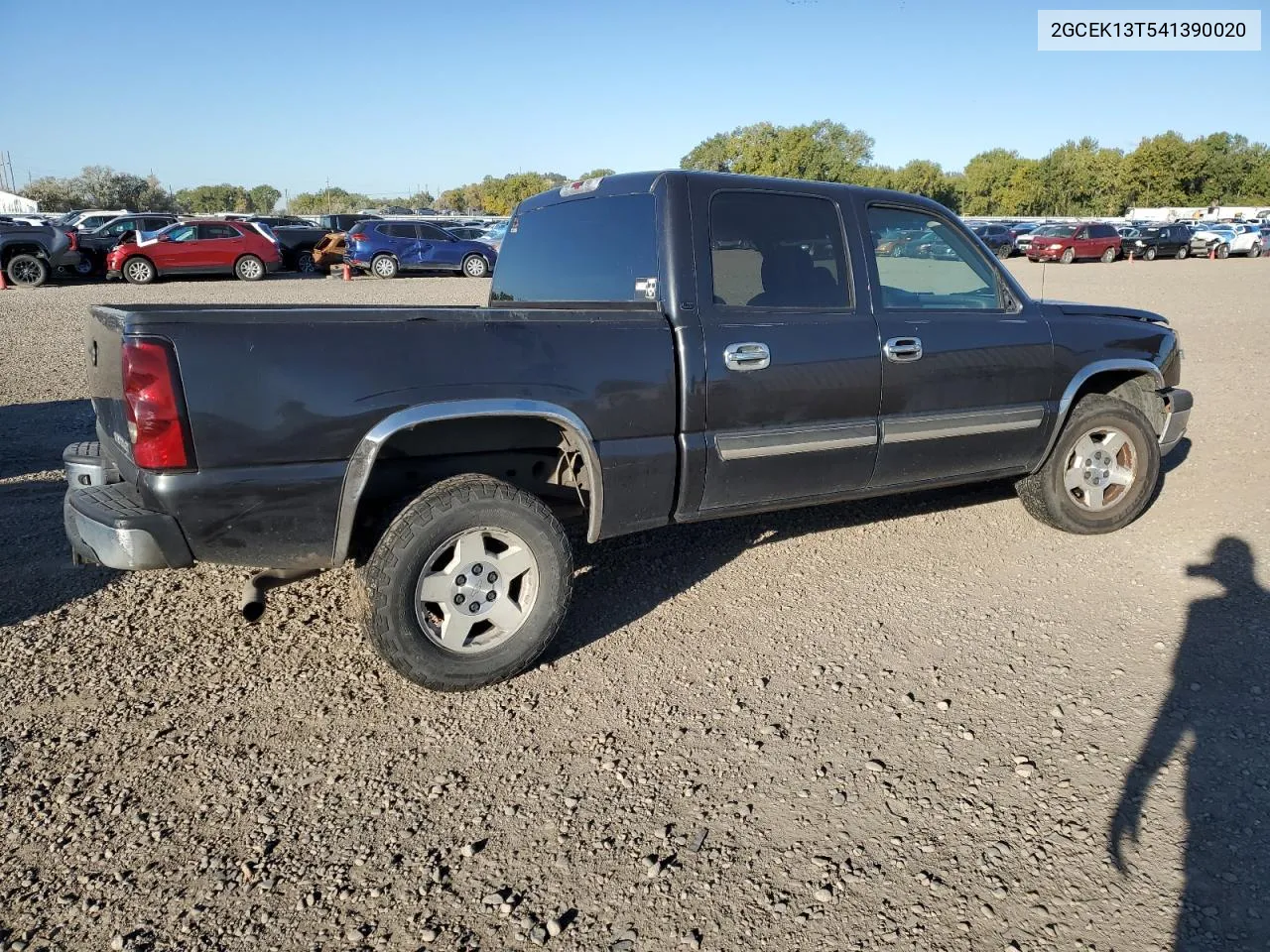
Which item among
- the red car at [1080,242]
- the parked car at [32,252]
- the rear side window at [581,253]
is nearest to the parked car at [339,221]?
the parked car at [32,252]

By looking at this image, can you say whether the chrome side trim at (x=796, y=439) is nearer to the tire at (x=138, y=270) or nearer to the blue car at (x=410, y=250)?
the blue car at (x=410, y=250)

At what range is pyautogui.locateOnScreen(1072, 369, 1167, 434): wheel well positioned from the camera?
5.38m

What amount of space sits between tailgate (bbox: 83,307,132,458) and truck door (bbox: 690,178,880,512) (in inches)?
85.6

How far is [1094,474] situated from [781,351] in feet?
7.84

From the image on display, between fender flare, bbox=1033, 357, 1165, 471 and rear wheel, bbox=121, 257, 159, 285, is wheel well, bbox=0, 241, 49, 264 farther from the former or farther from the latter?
fender flare, bbox=1033, 357, 1165, 471

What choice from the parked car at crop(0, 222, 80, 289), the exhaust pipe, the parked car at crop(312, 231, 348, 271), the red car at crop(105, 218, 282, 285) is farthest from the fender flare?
the parked car at crop(312, 231, 348, 271)

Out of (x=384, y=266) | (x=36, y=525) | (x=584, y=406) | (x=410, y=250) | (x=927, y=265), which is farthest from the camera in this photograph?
(x=410, y=250)

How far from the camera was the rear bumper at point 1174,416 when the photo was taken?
5.36 meters

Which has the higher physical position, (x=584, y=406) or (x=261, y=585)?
(x=584, y=406)

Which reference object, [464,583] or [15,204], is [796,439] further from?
[15,204]

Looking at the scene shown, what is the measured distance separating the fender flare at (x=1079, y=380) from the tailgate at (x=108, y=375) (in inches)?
174

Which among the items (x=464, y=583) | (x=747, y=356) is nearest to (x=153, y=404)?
(x=464, y=583)

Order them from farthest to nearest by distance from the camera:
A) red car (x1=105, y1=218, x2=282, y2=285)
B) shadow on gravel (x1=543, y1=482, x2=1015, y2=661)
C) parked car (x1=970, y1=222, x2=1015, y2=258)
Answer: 1. parked car (x1=970, y1=222, x2=1015, y2=258)
2. red car (x1=105, y1=218, x2=282, y2=285)
3. shadow on gravel (x1=543, y1=482, x2=1015, y2=661)

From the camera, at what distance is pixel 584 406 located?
3.53m
